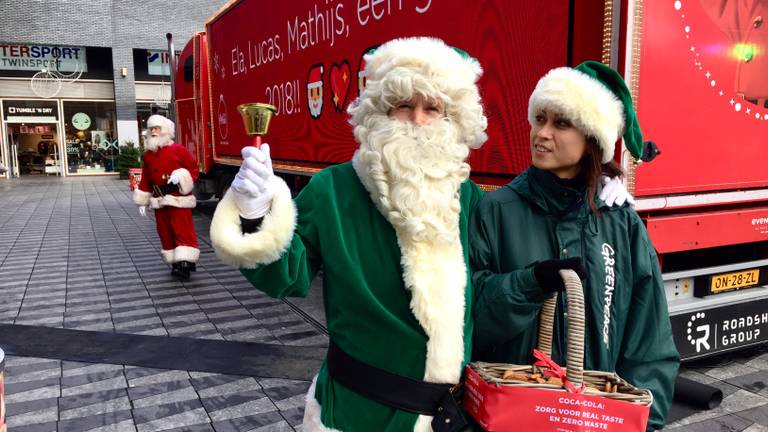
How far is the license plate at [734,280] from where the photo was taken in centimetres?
350

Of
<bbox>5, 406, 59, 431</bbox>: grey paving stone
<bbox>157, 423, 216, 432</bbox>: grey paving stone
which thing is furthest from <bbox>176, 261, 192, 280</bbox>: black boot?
<bbox>157, 423, 216, 432</bbox>: grey paving stone

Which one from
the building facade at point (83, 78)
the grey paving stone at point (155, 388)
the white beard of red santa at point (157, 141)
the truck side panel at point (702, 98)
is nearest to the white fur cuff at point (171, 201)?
the white beard of red santa at point (157, 141)

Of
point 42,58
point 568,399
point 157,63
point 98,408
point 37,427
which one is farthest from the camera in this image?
point 157,63

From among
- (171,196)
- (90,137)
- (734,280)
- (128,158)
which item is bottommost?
(734,280)

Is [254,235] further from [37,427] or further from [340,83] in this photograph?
[340,83]

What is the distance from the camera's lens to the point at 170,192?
6410 millimetres

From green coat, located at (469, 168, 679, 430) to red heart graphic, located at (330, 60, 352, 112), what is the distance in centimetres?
341

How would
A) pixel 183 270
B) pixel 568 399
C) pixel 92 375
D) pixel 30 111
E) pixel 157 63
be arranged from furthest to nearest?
pixel 157 63 → pixel 30 111 → pixel 183 270 → pixel 92 375 → pixel 568 399

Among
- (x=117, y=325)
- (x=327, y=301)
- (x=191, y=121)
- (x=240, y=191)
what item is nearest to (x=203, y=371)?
(x=117, y=325)

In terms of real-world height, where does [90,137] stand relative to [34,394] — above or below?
above

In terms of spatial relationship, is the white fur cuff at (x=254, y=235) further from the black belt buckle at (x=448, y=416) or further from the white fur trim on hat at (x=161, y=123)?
the white fur trim on hat at (x=161, y=123)

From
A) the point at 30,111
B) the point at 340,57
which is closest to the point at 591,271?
the point at 340,57

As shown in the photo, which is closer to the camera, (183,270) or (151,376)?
(151,376)

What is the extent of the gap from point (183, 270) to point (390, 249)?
5435mm
